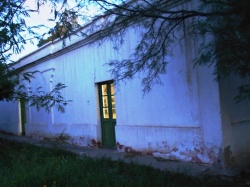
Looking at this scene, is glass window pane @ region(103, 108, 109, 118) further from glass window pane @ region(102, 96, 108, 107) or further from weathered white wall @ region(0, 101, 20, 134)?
weathered white wall @ region(0, 101, 20, 134)

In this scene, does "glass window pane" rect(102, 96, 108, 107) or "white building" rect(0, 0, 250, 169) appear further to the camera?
"glass window pane" rect(102, 96, 108, 107)

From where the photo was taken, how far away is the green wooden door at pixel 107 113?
35.1 feet

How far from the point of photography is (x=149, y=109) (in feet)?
29.2

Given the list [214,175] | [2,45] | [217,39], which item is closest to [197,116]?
[214,175]

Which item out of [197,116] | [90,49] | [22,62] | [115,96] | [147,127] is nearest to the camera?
[197,116]

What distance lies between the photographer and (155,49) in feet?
22.5

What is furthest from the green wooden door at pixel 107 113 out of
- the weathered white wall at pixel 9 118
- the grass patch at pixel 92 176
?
the weathered white wall at pixel 9 118

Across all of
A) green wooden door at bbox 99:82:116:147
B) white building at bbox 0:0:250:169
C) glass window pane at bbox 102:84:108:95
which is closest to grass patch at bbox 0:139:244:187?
white building at bbox 0:0:250:169

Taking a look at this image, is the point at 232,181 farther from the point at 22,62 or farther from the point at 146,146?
the point at 22,62

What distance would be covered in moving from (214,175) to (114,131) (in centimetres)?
464

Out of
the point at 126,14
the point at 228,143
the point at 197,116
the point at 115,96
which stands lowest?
the point at 228,143

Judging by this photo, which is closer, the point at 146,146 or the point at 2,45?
the point at 2,45

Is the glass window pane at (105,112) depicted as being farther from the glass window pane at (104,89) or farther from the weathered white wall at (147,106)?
the glass window pane at (104,89)

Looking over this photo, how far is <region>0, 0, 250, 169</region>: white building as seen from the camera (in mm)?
7152
